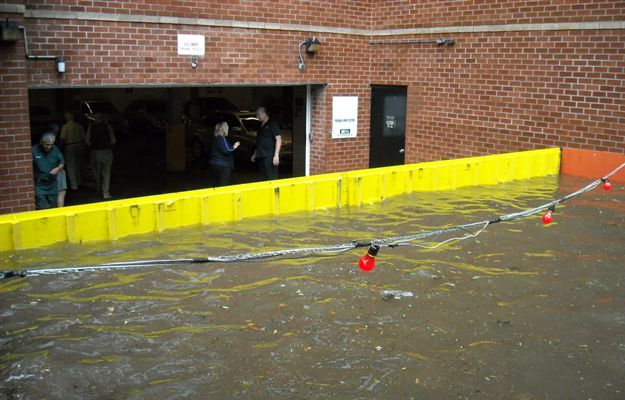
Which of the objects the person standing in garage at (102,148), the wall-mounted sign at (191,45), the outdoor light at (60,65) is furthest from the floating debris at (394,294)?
the person standing in garage at (102,148)

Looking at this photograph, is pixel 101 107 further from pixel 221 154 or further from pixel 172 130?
pixel 221 154

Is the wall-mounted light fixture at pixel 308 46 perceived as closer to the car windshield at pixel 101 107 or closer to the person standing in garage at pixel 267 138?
the person standing in garage at pixel 267 138

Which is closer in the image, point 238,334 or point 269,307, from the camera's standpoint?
point 238,334

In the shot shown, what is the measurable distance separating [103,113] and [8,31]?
54.1 ft

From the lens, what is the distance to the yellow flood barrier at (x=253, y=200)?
791 cm

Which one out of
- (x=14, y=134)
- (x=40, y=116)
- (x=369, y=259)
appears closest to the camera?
(x=369, y=259)

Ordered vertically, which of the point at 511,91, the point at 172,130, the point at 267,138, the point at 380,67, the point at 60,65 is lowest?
the point at 172,130

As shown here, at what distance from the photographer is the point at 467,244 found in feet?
28.9

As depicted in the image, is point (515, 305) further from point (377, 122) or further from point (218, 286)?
point (377, 122)

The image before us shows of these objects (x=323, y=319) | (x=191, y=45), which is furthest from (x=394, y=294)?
(x=191, y=45)

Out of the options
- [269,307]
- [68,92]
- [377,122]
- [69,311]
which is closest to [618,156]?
[377,122]

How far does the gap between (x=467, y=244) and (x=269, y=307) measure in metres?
3.18

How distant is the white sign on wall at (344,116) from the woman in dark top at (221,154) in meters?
3.46

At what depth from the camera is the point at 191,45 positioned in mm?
12477
